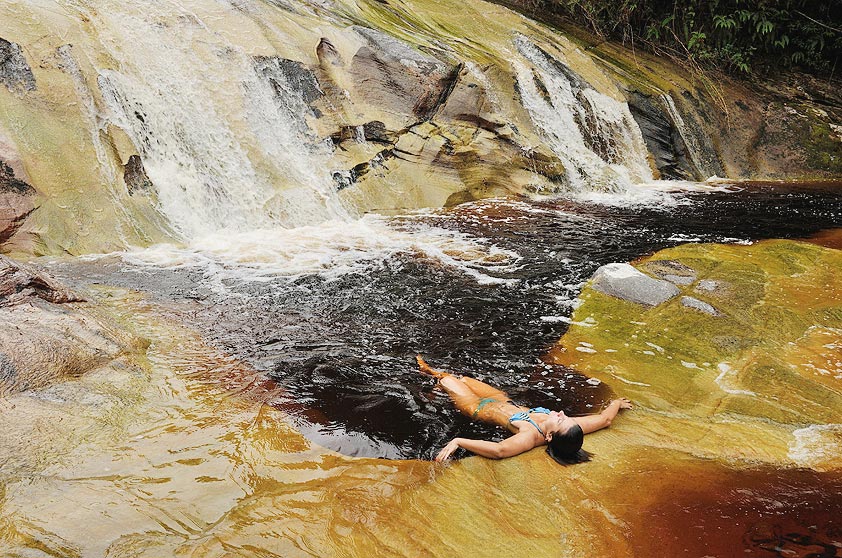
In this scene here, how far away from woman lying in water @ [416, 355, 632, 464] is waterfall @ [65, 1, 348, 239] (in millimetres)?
4911

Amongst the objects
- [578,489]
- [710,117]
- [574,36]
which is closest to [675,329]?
[578,489]

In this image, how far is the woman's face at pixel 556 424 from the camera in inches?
148

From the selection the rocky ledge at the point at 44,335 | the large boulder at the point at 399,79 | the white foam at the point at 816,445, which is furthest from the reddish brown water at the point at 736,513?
the large boulder at the point at 399,79

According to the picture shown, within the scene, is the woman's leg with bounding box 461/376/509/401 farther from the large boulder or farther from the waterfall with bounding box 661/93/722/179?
the waterfall with bounding box 661/93/722/179

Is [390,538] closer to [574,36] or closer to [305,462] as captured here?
[305,462]

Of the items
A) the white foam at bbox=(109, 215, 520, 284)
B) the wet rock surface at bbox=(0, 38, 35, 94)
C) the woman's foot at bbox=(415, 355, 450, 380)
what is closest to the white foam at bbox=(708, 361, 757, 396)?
the woman's foot at bbox=(415, 355, 450, 380)

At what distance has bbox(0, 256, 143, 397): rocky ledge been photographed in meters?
3.69

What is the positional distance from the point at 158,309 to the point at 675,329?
4599mm

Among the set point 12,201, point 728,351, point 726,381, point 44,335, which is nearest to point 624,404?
point 726,381

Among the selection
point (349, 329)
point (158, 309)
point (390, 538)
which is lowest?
→ point (158, 309)

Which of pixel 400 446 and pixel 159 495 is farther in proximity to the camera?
pixel 400 446

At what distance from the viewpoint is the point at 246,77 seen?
377 inches

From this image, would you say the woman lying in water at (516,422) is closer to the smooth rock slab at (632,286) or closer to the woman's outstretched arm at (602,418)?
the woman's outstretched arm at (602,418)

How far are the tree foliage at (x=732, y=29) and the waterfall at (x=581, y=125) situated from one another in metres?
3.36
